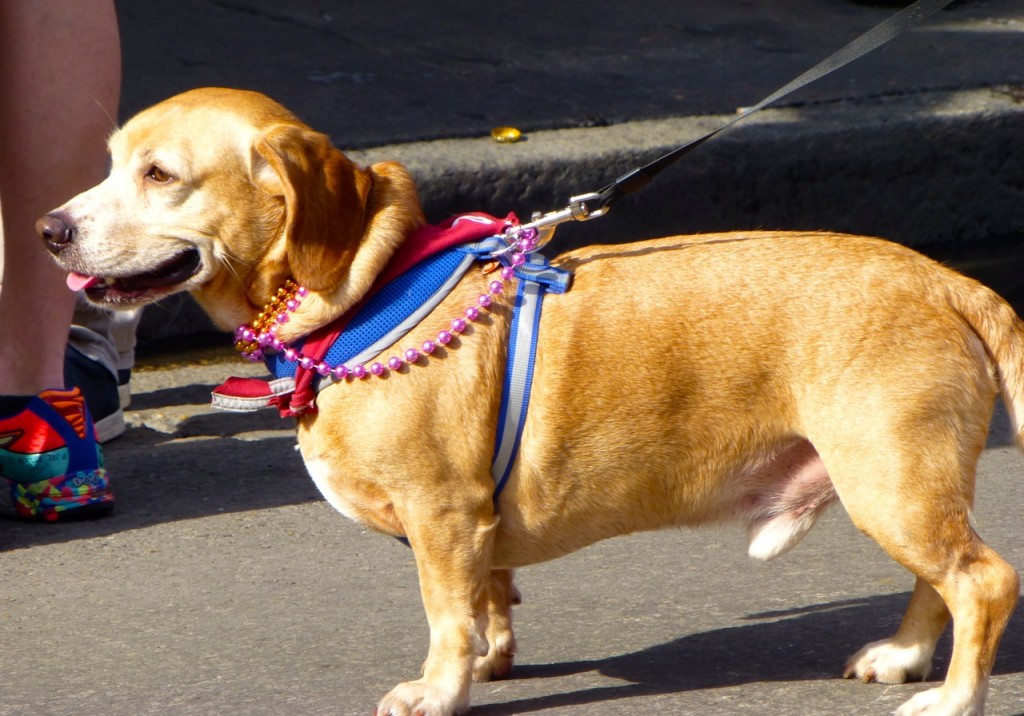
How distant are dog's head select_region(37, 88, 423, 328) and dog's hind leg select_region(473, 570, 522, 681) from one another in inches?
25.8

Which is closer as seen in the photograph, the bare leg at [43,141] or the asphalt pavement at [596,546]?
the asphalt pavement at [596,546]

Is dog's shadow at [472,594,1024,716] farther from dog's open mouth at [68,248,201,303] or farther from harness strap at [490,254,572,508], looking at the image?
dog's open mouth at [68,248,201,303]

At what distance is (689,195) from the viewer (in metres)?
5.60

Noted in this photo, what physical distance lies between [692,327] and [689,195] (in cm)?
314

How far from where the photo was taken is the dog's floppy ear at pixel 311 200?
2467mm

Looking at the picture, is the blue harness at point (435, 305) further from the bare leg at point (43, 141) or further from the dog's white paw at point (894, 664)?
the bare leg at point (43, 141)

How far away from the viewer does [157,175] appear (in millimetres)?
2527

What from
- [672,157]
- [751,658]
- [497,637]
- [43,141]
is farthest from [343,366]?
[43,141]

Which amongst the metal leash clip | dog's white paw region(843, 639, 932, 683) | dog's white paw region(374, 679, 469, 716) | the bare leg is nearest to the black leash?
the metal leash clip

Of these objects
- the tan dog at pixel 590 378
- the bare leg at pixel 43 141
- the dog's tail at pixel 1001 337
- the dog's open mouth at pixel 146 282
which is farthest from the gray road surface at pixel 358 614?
the dog's open mouth at pixel 146 282

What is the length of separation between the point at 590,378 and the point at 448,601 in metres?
0.46

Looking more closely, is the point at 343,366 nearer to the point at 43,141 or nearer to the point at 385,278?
the point at 385,278

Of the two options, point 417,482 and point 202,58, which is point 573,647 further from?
point 202,58

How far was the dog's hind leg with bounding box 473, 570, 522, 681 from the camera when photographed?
277 centimetres
